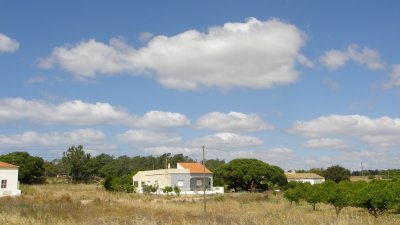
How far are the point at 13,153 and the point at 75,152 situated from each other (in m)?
10.9

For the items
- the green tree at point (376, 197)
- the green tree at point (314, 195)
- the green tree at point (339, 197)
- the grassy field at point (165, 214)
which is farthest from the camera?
the green tree at point (314, 195)

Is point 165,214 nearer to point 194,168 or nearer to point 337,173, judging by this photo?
point 194,168

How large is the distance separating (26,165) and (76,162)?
12.1m

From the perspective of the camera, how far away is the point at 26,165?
7050 centimetres

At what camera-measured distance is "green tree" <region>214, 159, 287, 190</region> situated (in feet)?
179

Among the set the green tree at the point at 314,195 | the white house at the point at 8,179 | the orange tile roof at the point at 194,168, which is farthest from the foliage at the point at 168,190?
the green tree at the point at 314,195

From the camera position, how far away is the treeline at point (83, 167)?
6088 centimetres

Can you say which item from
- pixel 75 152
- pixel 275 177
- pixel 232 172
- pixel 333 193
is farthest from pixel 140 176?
pixel 333 193

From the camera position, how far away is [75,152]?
81875 millimetres

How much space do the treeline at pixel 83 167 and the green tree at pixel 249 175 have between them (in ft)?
38.8

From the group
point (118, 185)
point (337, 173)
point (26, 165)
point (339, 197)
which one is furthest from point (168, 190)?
point (337, 173)

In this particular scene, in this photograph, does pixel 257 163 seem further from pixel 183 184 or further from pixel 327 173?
pixel 327 173

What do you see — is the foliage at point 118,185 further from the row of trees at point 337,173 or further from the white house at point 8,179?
the row of trees at point 337,173

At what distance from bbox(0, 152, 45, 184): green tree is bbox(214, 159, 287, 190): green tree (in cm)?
3066
